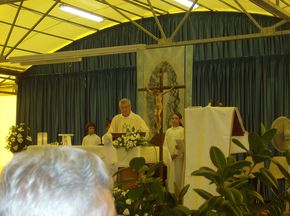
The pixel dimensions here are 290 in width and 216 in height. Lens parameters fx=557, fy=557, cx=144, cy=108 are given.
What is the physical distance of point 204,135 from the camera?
5336 mm

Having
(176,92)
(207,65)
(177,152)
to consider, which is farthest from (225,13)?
(177,152)

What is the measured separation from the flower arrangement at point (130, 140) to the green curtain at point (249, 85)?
19.4ft

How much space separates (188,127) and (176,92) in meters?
5.96

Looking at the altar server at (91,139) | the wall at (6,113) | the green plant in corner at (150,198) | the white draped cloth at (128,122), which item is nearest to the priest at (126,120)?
the white draped cloth at (128,122)

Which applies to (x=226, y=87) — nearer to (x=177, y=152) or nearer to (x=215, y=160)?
(x=177, y=152)

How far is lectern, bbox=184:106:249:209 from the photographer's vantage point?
518 centimetres

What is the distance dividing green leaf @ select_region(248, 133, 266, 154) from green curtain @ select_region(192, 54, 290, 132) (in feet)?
31.1

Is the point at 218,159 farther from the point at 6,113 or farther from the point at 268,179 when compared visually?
the point at 6,113

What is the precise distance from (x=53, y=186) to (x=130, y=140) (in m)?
5.88

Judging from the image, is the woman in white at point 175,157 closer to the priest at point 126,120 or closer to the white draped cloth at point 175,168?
the white draped cloth at point 175,168

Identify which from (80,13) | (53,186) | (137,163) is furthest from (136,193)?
(80,13)

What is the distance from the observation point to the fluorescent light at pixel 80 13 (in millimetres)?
11914

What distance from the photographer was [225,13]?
12.8m

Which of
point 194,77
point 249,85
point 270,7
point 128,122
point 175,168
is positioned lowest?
point 175,168
